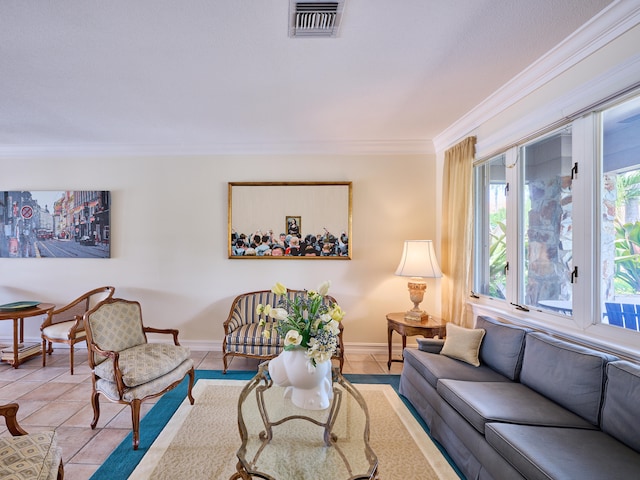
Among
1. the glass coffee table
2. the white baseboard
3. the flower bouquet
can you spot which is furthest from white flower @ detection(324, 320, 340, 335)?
the white baseboard

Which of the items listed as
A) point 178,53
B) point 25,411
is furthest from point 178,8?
point 25,411

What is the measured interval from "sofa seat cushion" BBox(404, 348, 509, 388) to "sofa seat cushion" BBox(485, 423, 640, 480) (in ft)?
1.98

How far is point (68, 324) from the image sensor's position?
347cm

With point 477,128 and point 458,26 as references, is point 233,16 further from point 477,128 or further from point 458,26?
point 477,128

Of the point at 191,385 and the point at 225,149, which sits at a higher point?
the point at 225,149

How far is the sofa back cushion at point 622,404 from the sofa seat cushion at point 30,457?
111 inches

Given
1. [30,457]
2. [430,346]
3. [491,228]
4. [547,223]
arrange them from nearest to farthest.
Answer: [30,457], [547,223], [430,346], [491,228]

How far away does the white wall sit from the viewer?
387 centimetres

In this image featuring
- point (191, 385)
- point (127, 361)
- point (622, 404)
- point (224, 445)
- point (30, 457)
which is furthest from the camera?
point (191, 385)

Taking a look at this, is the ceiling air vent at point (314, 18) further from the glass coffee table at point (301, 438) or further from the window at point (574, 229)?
the glass coffee table at point (301, 438)

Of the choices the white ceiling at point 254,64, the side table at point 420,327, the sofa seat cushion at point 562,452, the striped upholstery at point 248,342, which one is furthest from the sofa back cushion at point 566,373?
the white ceiling at point 254,64

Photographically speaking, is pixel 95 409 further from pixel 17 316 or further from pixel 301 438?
pixel 17 316

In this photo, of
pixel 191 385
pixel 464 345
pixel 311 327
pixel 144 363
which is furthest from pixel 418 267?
pixel 144 363

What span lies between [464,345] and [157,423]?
8.75ft
